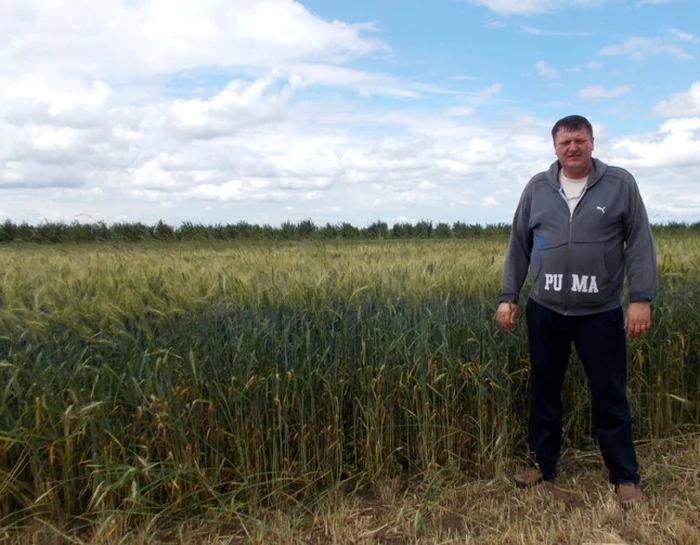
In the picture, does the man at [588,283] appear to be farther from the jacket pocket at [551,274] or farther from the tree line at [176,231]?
the tree line at [176,231]

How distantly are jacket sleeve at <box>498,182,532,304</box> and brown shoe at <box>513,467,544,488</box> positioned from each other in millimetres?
930

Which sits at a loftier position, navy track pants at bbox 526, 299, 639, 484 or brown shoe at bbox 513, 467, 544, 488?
navy track pants at bbox 526, 299, 639, 484

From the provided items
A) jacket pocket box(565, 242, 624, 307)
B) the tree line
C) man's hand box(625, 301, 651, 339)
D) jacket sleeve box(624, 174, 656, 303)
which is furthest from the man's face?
the tree line

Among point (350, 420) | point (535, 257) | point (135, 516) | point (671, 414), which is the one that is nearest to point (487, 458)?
point (350, 420)

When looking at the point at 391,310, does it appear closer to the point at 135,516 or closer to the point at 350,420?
the point at 350,420

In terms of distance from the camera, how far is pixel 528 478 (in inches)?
150

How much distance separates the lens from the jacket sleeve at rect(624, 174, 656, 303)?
351 centimetres

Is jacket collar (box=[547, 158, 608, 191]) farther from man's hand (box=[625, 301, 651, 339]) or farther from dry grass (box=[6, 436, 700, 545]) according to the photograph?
dry grass (box=[6, 436, 700, 545])

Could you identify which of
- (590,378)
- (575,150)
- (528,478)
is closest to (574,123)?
(575,150)

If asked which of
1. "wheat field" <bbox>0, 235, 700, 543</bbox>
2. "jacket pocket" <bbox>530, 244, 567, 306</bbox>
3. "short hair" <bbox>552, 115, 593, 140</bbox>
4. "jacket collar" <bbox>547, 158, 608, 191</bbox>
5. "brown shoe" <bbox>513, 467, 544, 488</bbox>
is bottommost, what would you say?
"brown shoe" <bbox>513, 467, 544, 488</bbox>

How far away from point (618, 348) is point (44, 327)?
2.89 m

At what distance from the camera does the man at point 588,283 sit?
3523 millimetres

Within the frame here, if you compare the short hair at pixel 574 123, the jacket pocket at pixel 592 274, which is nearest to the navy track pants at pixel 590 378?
the jacket pocket at pixel 592 274

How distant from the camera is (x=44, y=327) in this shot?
348 cm
